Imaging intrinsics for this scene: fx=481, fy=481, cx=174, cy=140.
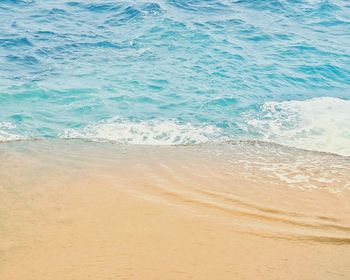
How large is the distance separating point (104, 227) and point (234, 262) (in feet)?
4.37

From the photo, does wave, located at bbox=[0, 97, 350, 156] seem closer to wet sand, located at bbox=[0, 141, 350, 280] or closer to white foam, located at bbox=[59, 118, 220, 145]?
white foam, located at bbox=[59, 118, 220, 145]

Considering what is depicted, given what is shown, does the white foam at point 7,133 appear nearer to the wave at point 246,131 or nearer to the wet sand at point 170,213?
the wave at point 246,131

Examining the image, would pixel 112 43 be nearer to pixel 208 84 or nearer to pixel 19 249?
pixel 208 84

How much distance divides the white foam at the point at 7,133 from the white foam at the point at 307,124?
12.8ft

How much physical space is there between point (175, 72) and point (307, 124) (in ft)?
12.2

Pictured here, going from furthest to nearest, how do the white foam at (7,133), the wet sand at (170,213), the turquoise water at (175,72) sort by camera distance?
the turquoise water at (175,72) → the white foam at (7,133) → the wet sand at (170,213)

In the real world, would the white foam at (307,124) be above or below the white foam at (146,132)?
above

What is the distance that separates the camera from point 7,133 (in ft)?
25.3

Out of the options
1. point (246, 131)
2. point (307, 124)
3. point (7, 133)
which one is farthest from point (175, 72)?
point (7, 133)

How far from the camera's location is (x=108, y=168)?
6.30 metres

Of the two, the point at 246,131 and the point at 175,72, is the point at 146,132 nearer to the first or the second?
the point at 246,131

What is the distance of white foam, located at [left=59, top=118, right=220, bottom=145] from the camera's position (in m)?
7.75

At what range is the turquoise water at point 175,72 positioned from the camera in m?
8.41

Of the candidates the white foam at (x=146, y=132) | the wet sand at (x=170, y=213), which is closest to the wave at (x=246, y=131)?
the white foam at (x=146, y=132)
